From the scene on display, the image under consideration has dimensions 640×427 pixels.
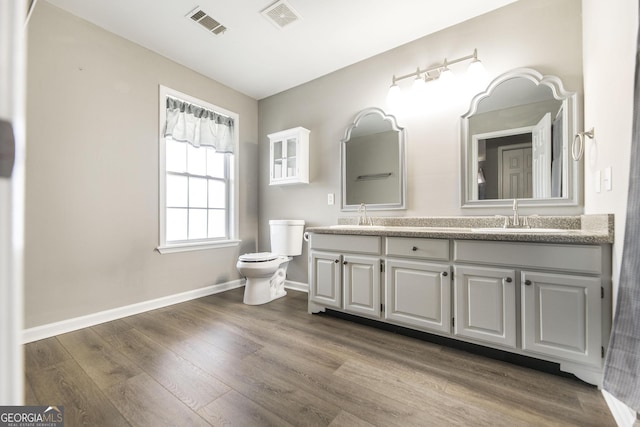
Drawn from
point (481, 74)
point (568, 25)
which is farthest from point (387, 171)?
point (568, 25)

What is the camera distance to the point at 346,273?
2162mm

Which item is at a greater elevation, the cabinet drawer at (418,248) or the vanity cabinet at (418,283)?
the cabinet drawer at (418,248)

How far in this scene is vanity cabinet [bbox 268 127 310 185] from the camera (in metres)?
2.98

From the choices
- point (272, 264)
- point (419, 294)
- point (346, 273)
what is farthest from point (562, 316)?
point (272, 264)

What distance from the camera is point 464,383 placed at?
Result: 140 centimetres

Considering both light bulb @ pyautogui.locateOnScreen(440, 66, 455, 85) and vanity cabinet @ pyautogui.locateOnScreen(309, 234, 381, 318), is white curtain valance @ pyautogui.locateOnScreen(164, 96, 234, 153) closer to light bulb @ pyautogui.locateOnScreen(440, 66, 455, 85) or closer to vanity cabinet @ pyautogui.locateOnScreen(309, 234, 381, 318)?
vanity cabinet @ pyautogui.locateOnScreen(309, 234, 381, 318)

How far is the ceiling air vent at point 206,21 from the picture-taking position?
2.09m

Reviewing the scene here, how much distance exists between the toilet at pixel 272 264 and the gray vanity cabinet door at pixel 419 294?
1261 mm

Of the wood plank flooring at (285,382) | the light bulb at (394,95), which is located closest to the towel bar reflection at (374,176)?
the light bulb at (394,95)

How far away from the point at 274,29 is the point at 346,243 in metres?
1.97

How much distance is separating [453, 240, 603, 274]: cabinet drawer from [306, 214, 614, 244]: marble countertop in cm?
4

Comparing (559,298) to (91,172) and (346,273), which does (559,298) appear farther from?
(91,172)

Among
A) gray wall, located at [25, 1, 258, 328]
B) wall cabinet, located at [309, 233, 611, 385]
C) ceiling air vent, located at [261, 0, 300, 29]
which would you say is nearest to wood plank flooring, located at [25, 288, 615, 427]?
wall cabinet, located at [309, 233, 611, 385]

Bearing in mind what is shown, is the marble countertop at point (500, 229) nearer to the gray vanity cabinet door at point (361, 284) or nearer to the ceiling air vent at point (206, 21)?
the gray vanity cabinet door at point (361, 284)
